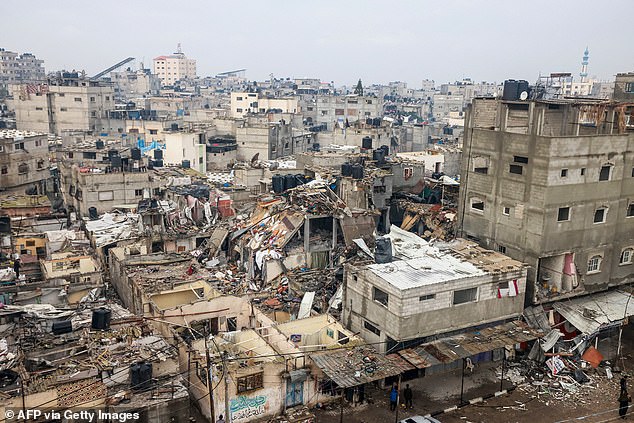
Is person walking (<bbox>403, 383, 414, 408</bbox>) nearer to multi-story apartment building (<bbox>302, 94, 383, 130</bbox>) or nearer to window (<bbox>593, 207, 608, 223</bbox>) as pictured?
window (<bbox>593, 207, 608, 223</bbox>)

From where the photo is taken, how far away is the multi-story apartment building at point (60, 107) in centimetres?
9575

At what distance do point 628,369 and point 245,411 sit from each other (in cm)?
1989

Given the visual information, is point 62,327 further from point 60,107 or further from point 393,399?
point 60,107

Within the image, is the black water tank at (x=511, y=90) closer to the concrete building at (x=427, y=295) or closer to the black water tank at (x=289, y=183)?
the concrete building at (x=427, y=295)

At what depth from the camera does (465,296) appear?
2872 centimetres

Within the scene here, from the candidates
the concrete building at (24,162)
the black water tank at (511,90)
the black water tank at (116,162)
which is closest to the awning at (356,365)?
the black water tank at (511,90)

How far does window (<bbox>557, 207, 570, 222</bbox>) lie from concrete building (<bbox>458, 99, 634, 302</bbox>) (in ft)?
0.18

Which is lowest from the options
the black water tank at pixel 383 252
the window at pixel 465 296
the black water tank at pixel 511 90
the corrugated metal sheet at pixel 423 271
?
the window at pixel 465 296

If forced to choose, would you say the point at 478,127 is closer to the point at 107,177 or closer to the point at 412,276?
the point at 412,276

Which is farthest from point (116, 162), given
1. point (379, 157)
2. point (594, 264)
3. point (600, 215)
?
point (594, 264)

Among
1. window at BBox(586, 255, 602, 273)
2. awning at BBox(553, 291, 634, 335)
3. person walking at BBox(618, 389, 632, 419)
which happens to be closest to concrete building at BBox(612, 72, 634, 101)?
window at BBox(586, 255, 602, 273)

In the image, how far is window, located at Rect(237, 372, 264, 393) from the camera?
2411 cm

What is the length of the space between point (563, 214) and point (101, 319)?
24.1 metres

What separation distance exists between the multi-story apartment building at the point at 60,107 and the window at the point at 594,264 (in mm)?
81213
